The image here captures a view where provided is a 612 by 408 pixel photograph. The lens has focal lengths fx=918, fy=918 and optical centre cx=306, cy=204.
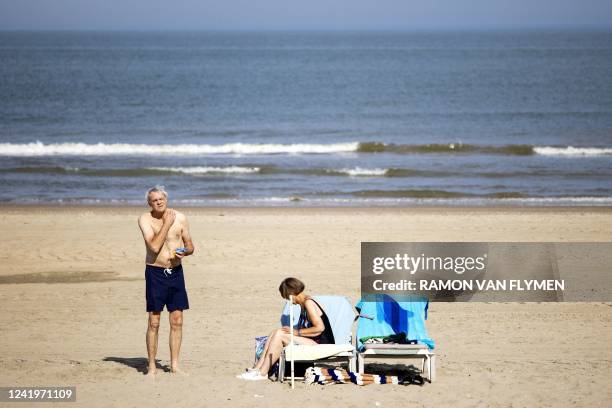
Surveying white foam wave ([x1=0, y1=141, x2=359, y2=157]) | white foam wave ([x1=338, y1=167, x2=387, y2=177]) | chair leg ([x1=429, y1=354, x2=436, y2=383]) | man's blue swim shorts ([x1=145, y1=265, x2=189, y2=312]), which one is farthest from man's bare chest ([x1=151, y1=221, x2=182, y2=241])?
white foam wave ([x1=0, y1=141, x2=359, y2=157])

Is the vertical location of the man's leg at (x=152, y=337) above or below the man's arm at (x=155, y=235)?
below

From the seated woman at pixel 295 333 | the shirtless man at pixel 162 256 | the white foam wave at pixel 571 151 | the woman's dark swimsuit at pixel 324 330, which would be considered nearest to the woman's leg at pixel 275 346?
the seated woman at pixel 295 333

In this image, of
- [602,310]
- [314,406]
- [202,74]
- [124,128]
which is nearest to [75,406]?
[314,406]

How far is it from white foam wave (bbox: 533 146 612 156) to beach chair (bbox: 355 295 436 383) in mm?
21640

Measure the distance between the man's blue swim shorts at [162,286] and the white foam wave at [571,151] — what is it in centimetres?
2285

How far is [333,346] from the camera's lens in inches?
304

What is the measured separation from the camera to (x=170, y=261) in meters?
7.46

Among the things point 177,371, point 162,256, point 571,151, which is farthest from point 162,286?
point 571,151

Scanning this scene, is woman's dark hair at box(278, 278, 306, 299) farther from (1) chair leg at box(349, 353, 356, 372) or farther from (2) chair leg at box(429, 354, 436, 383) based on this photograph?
(2) chair leg at box(429, 354, 436, 383)

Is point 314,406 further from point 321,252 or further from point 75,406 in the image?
point 321,252

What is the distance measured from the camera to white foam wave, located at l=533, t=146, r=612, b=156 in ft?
93.0

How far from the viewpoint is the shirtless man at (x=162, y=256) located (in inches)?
291

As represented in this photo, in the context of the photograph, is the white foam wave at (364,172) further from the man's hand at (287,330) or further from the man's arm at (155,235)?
the man's arm at (155,235)

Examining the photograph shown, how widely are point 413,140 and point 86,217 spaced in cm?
1731
